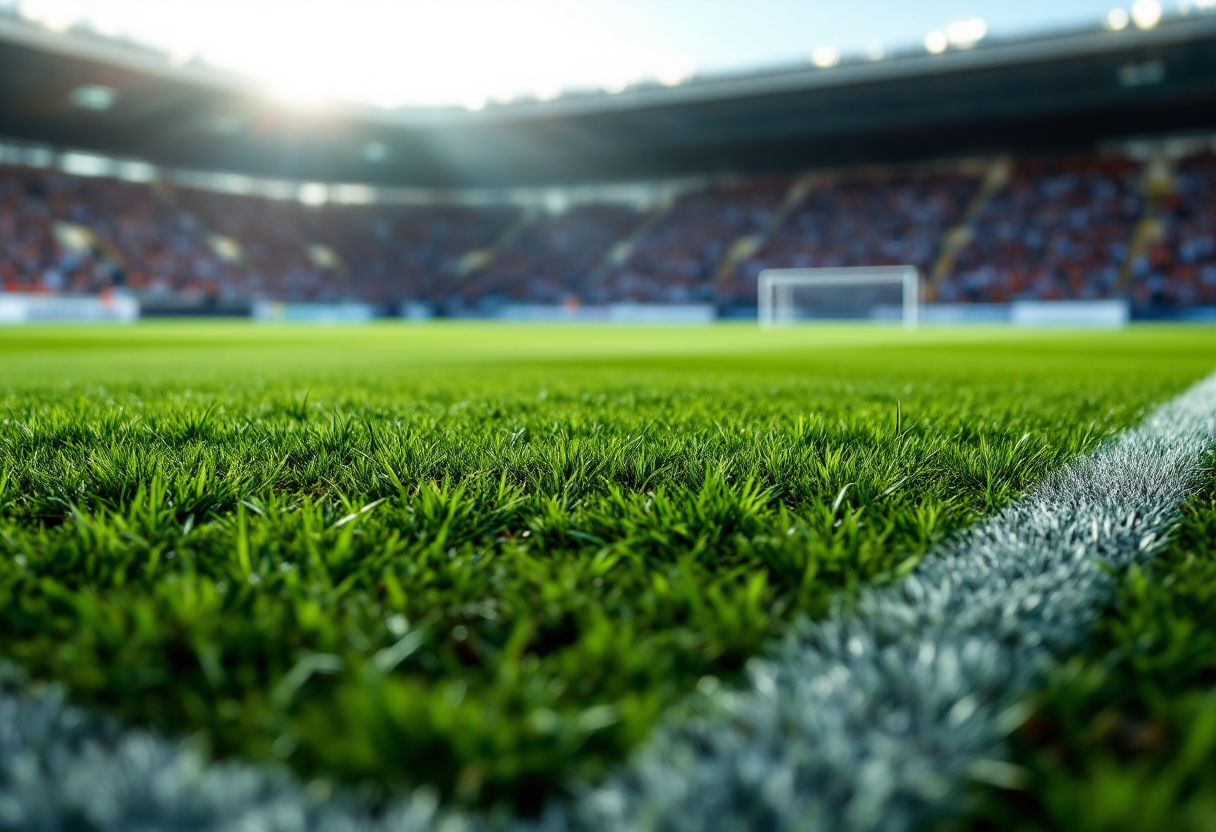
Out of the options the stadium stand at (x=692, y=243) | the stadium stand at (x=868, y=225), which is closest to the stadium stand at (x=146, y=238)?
the stadium stand at (x=692, y=243)

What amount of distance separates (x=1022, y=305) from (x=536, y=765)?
2828cm

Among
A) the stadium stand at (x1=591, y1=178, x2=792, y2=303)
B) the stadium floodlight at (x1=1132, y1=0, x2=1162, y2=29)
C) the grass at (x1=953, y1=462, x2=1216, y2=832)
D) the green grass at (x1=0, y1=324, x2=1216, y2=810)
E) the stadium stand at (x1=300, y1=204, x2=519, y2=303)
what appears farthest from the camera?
the stadium stand at (x1=300, y1=204, x2=519, y2=303)

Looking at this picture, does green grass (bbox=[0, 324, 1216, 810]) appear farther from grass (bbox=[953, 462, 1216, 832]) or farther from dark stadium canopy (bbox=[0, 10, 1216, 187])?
dark stadium canopy (bbox=[0, 10, 1216, 187])

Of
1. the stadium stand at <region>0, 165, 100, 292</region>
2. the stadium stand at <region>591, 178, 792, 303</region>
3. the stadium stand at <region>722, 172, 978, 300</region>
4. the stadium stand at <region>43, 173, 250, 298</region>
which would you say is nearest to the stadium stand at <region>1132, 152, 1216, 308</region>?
the stadium stand at <region>722, 172, 978, 300</region>

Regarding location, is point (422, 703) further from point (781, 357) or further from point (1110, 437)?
point (781, 357)

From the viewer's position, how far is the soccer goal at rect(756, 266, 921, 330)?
28.9 m

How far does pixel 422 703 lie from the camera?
2.87 feet

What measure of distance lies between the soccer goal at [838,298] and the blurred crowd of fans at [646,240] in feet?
4.75

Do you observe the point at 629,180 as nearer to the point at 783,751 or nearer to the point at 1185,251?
the point at 1185,251

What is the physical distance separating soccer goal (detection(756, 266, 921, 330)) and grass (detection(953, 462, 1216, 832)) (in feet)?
90.5

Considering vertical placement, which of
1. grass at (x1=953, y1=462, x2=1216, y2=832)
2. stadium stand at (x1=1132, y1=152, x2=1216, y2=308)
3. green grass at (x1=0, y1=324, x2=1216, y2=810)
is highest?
stadium stand at (x1=1132, y1=152, x2=1216, y2=308)

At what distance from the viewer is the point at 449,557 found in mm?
1477

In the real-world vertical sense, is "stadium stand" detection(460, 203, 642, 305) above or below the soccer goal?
above

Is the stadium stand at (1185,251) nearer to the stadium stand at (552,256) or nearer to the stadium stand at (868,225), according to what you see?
the stadium stand at (868,225)
